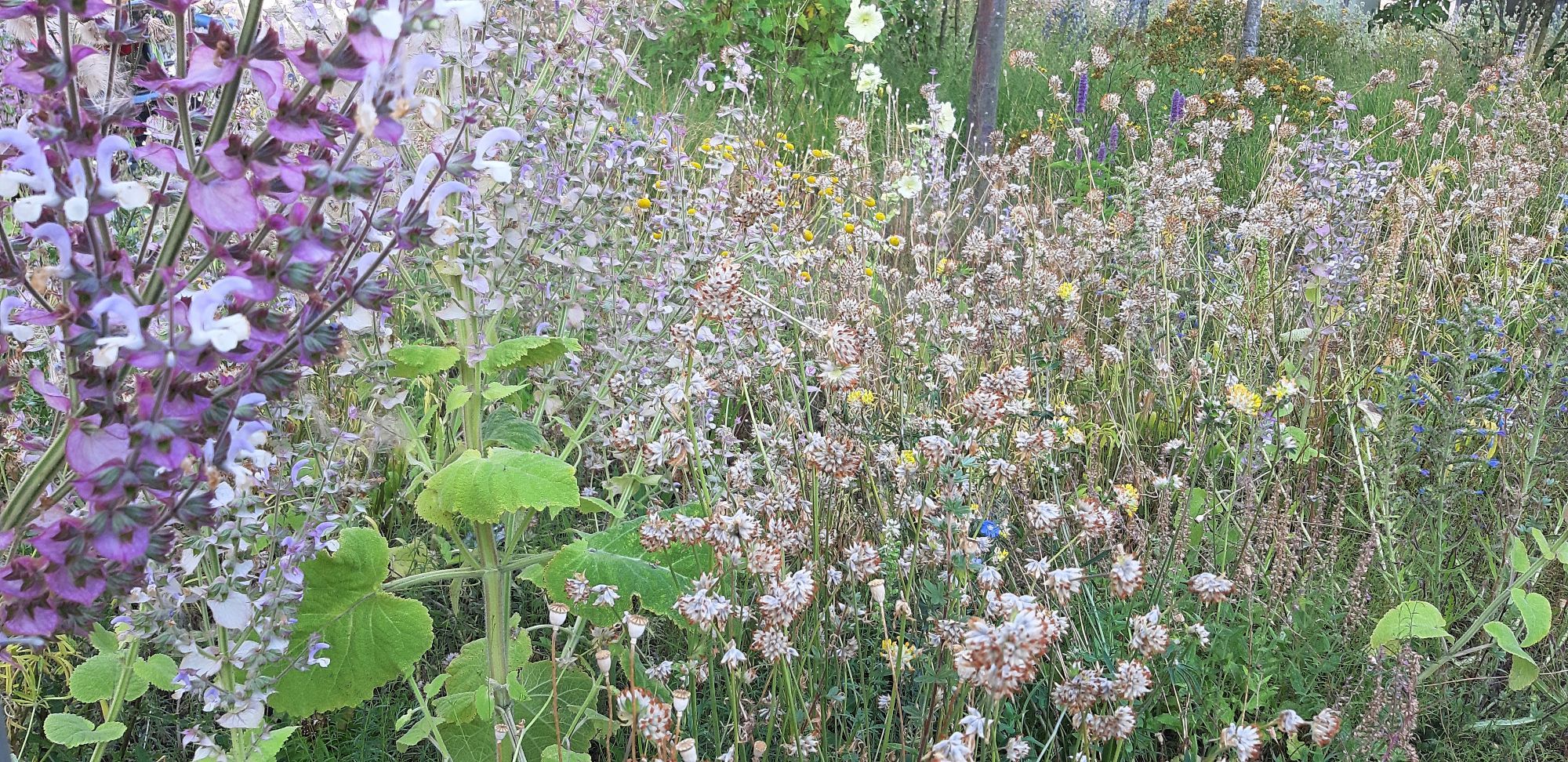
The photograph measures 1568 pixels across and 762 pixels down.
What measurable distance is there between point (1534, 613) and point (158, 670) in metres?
2.03

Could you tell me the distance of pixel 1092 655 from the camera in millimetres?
1798

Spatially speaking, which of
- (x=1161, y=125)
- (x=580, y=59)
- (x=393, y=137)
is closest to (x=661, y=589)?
(x=580, y=59)

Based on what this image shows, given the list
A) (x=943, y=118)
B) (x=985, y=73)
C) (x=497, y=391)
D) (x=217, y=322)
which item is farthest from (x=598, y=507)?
(x=985, y=73)

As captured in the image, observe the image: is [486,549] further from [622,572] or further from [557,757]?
[557,757]

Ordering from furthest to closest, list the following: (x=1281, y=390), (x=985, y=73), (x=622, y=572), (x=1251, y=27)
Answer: (x=1251, y=27) → (x=985, y=73) → (x=1281, y=390) → (x=622, y=572)

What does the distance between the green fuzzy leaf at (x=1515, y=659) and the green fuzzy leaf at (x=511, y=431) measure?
159 centimetres

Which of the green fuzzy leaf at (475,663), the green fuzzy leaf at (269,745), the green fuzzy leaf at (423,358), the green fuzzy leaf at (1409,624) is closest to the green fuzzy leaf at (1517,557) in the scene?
the green fuzzy leaf at (1409,624)

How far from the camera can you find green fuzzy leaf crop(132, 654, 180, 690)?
4.91 ft

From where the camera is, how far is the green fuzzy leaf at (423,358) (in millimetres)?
1636

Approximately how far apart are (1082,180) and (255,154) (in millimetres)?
4501

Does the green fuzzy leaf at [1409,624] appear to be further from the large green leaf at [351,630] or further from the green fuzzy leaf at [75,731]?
the green fuzzy leaf at [75,731]

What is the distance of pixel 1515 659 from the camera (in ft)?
6.28

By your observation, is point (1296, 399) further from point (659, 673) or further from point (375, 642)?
point (375, 642)

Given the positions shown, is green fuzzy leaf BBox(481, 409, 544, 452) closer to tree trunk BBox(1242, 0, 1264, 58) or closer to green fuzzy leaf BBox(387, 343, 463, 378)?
green fuzzy leaf BBox(387, 343, 463, 378)
